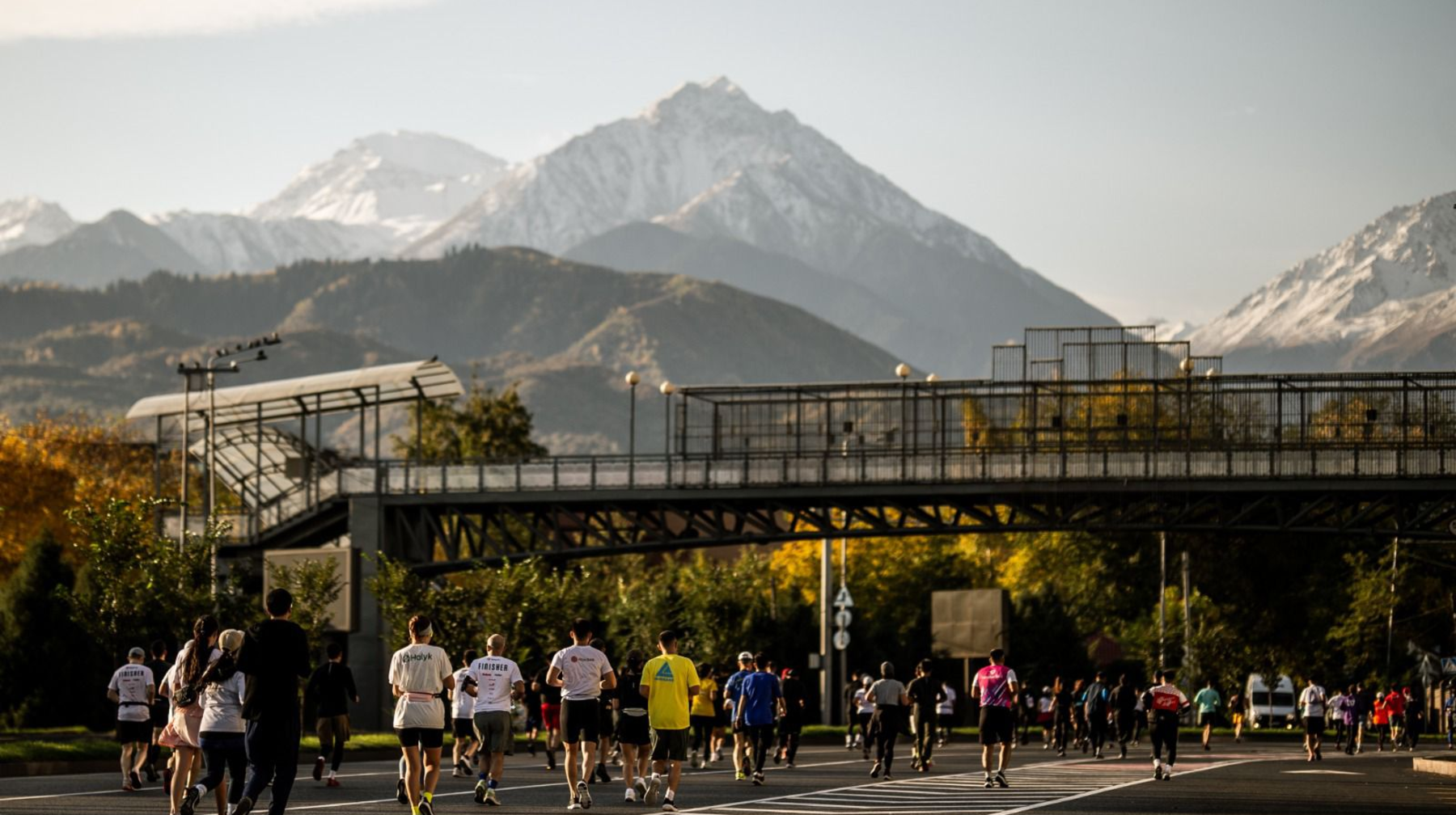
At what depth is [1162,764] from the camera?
109 ft

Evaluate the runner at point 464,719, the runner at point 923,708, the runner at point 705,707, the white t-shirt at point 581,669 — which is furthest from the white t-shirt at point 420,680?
the runner at point 923,708

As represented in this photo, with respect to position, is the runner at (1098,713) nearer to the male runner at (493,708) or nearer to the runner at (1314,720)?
the runner at (1314,720)

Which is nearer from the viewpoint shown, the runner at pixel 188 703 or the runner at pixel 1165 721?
the runner at pixel 188 703

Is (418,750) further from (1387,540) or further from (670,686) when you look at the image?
(1387,540)

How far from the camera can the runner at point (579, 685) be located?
24266 mm

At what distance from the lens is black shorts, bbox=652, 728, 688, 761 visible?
24.9 m

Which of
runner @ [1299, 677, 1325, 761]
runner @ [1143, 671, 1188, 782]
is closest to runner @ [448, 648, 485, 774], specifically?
runner @ [1143, 671, 1188, 782]

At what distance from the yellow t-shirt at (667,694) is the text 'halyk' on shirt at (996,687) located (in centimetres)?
697

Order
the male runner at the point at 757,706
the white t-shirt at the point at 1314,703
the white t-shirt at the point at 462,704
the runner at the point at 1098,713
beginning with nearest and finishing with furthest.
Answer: the white t-shirt at the point at 462,704, the male runner at the point at 757,706, the white t-shirt at the point at 1314,703, the runner at the point at 1098,713

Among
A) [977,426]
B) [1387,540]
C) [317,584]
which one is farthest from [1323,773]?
[1387,540]

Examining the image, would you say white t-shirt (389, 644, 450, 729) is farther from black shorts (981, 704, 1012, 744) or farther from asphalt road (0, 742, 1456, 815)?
black shorts (981, 704, 1012, 744)

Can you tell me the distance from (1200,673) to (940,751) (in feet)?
90.1

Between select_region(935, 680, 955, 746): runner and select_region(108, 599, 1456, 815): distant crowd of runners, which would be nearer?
select_region(108, 599, 1456, 815): distant crowd of runners

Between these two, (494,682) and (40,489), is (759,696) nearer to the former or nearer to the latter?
(494,682)
